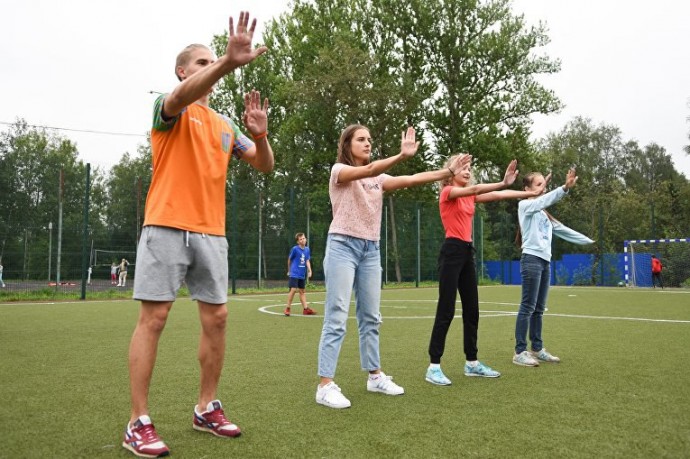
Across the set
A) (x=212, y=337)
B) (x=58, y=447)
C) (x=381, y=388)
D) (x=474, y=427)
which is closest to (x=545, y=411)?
(x=474, y=427)

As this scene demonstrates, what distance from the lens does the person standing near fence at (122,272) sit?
18.1 meters

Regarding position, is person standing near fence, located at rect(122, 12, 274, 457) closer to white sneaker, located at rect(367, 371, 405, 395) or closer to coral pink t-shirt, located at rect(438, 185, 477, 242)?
white sneaker, located at rect(367, 371, 405, 395)

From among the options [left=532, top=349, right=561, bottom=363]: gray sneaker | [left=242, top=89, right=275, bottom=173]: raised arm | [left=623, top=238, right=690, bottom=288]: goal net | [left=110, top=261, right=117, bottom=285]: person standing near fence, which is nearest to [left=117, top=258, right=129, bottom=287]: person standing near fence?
[left=110, top=261, right=117, bottom=285]: person standing near fence

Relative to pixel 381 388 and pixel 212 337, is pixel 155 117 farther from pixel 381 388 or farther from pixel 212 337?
pixel 381 388

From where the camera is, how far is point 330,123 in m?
32.8

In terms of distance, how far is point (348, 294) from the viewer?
4.09 meters

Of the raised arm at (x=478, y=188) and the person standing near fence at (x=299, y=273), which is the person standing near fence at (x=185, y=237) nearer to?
the raised arm at (x=478, y=188)

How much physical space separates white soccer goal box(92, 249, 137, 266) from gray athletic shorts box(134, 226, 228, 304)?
15594 millimetres

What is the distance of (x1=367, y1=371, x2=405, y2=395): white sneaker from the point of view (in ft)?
13.6

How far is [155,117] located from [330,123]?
30.4m

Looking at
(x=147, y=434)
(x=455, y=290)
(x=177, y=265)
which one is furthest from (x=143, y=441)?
Answer: (x=455, y=290)

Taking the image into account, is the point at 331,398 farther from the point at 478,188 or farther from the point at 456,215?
the point at 478,188

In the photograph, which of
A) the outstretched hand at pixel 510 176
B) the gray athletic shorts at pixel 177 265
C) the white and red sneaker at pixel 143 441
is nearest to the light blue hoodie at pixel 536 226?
the outstretched hand at pixel 510 176

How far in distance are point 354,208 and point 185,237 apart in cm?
147
